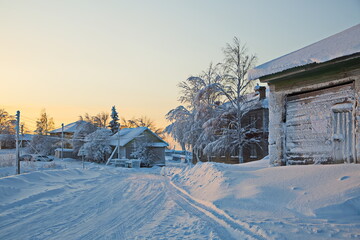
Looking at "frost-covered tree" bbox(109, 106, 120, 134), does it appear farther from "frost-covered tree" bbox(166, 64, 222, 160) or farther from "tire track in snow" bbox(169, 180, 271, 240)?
"tire track in snow" bbox(169, 180, 271, 240)

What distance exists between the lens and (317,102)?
8.02 metres

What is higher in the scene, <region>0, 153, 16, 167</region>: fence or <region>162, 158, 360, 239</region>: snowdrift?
<region>162, 158, 360, 239</region>: snowdrift

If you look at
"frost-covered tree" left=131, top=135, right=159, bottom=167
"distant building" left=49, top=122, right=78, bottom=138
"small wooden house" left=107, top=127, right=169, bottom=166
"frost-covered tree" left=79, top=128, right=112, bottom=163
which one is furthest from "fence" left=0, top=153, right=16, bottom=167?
"distant building" left=49, top=122, right=78, bottom=138

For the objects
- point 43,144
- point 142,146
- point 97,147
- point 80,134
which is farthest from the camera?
point 43,144

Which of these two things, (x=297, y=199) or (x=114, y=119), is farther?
(x=114, y=119)

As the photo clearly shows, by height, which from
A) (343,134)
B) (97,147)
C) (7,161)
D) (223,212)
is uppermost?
(343,134)

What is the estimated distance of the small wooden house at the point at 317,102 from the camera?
7.10m

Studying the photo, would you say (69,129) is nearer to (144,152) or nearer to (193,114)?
(144,152)

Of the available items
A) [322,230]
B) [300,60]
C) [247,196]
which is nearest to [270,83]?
[300,60]

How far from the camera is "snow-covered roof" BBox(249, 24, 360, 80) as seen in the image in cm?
680

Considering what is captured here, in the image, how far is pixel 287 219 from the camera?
15.4ft

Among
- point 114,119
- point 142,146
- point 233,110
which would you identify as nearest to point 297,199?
point 233,110

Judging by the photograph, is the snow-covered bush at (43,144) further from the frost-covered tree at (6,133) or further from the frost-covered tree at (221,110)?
the frost-covered tree at (221,110)

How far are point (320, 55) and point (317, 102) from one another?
1.51 m
